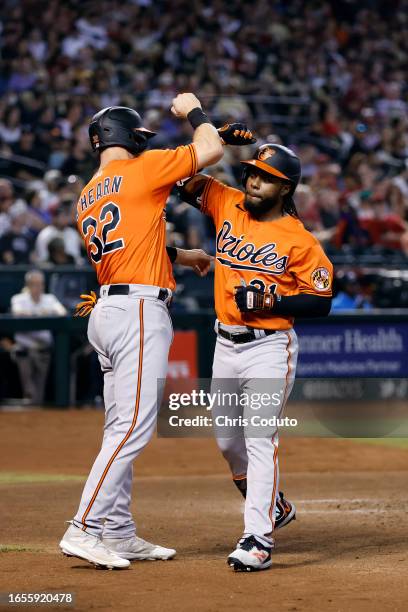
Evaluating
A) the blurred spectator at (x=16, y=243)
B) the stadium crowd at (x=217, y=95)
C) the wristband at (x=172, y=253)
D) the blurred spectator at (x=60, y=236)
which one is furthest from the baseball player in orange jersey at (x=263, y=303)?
the blurred spectator at (x=16, y=243)

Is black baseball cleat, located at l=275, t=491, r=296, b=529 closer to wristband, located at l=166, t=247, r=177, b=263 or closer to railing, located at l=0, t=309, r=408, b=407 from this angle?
wristband, located at l=166, t=247, r=177, b=263

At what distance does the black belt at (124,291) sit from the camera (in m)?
5.45

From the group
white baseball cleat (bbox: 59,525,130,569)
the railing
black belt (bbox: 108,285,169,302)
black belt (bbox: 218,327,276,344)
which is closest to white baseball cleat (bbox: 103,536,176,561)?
white baseball cleat (bbox: 59,525,130,569)

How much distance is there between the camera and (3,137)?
1659cm

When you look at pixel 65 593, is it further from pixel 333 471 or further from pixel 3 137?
pixel 3 137

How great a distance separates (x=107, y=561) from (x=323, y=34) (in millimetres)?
19137

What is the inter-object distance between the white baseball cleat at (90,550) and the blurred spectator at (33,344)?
7453mm

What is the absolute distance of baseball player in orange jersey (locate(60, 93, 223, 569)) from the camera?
5.33 meters

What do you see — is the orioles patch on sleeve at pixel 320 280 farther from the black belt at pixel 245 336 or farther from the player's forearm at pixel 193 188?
the player's forearm at pixel 193 188

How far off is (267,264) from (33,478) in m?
4.03

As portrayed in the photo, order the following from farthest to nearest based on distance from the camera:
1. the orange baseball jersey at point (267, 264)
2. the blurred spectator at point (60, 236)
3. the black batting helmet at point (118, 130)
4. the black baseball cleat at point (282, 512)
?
the blurred spectator at point (60, 236)
the black baseball cleat at point (282, 512)
the orange baseball jersey at point (267, 264)
the black batting helmet at point (118, 130)

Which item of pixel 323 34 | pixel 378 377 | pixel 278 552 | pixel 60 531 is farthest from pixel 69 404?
pixel 323 34

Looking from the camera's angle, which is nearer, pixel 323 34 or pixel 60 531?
pixel 60 531

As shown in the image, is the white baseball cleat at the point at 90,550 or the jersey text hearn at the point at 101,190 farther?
the jersey text hearn at the point at 101,190
